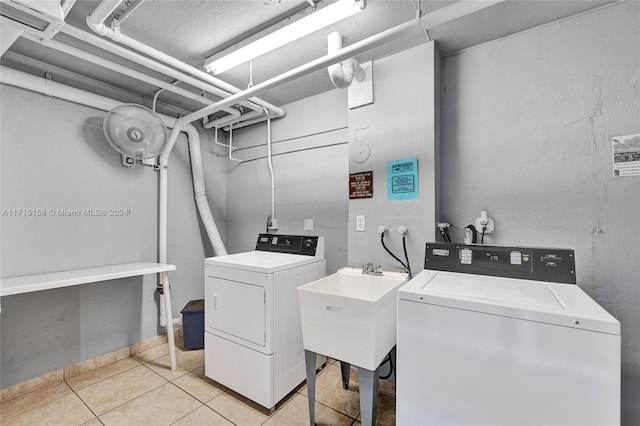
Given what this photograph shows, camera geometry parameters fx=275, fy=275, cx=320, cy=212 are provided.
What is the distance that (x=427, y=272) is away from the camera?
5.15 feet

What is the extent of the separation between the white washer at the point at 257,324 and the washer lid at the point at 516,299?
933 mm

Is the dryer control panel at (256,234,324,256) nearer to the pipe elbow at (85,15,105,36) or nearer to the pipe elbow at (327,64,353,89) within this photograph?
the pipe elbow at (327,64,353,89)

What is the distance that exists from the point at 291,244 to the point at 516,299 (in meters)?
1.66

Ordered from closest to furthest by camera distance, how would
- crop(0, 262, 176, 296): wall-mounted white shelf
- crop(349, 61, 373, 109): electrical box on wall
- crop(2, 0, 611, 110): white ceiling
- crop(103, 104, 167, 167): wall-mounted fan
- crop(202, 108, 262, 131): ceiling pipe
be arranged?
crop(2, 0, 611, 110): white ceiling, crop(0, 262, 176, 296): wall-mounted white shelf, crop(349, 61, 373, 109): electrical box on wall, crop(103, 104, 167, 167): wall-mounted fan, crop(202, 108, 262, 131): ceiling pipe

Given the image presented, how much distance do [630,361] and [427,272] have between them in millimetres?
1155

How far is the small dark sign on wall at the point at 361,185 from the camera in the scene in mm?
2154

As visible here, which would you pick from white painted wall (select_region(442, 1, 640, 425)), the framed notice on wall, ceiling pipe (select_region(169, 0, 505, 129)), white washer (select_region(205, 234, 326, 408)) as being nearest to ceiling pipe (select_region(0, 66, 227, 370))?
white washer (select_region(205, 234, 326, 408))

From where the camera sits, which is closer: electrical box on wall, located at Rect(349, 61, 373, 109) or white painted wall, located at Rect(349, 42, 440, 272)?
white painted wall, located at Rect(349, 42, 440, 272)

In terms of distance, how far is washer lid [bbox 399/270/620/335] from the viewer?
36.6 inches

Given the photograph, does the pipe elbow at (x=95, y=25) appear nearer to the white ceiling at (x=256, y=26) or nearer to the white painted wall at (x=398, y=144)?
the white ceiling at (x=256, y=26)

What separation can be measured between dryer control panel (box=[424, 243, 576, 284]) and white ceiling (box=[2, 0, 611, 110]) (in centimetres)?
136

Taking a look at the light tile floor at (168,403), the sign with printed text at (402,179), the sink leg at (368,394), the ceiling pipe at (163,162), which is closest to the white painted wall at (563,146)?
the sign with printed text at (402,179)

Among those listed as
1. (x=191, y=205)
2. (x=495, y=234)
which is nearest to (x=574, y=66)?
(x=495, y=234)

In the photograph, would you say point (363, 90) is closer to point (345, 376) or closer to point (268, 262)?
point (268, 262)
